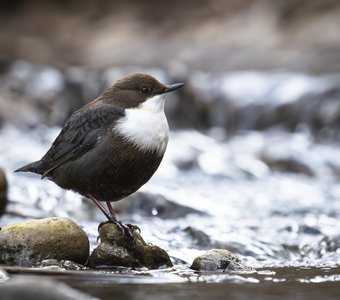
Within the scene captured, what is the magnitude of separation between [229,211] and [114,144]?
305 centimetres

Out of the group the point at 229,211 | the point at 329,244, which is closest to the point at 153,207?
the point at 229,211

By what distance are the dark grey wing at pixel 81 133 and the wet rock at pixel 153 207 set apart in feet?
6.77

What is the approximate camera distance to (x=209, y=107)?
45.8ft

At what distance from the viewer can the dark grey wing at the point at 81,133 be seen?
17.0ft

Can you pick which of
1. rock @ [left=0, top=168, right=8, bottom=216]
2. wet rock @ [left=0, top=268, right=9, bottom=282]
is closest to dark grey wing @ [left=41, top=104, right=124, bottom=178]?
rock @ [left=0, top=168, right=8, bottom=216]

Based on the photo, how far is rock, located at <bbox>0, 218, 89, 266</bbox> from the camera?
4.69 m

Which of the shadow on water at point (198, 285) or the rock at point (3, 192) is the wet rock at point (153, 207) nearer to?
the rock at point (3, 192)

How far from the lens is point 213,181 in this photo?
975 centimetres

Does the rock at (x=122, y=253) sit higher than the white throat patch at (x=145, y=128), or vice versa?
the white throat patch at (x=145, y=128)

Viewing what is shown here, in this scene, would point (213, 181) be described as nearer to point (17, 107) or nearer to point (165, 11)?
point (17, 107)

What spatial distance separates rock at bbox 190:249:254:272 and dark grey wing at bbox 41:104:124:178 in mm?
1156

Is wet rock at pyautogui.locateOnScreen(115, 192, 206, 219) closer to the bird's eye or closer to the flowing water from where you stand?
the flowing water

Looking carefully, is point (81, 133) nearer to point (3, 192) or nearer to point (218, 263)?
point (218, 263)

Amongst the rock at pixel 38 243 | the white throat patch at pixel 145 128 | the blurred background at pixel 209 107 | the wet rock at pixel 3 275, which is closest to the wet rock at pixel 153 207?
the blurred background at pixel 209 107
